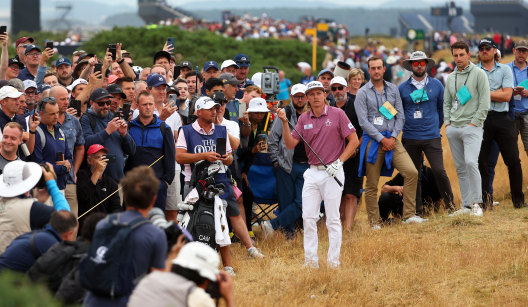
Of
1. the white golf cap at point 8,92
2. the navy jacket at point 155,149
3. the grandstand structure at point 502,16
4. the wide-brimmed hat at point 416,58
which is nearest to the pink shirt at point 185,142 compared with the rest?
the navy jacket at point 155,149

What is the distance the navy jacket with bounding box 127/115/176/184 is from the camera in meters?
10.4

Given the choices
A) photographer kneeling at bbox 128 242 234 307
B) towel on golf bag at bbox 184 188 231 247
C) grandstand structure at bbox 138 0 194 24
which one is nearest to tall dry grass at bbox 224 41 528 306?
towel on golf bag at bbox 184 188 231 247

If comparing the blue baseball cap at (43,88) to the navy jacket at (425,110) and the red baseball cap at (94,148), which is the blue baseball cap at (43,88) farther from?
the navy jacket at (425,110)

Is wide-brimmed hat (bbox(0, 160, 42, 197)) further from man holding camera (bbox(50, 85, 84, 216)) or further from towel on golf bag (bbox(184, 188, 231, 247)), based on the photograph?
towel on golf bag (bbox(184, 188, 231, 247))

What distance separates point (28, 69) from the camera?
42.6 feet

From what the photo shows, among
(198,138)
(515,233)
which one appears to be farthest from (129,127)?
(515,233)

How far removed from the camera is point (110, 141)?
10141 mm

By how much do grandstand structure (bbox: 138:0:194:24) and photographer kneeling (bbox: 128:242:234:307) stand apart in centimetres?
9317

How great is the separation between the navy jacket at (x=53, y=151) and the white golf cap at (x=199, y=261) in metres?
4.17

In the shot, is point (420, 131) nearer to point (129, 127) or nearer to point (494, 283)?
point (494, 283)

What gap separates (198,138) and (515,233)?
4.29 m

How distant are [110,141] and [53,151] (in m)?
0.87

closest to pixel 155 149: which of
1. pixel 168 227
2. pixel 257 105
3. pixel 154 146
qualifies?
pixel 154 146

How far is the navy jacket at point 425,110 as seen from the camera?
12.1 metres
